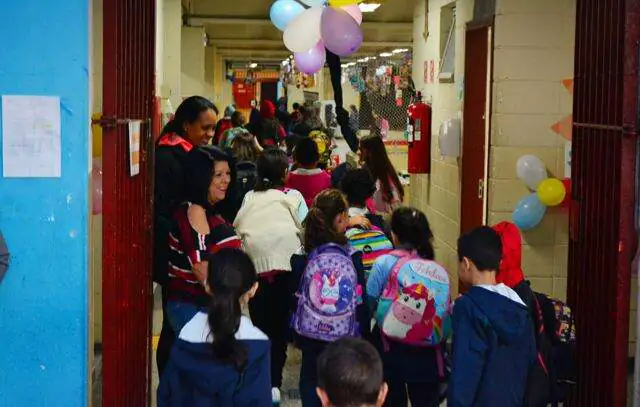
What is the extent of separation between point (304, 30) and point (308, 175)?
1198 millimetres

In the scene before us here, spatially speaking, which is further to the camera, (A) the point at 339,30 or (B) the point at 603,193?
(A) the point at 339,30

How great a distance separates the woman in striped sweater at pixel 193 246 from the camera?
159 inches

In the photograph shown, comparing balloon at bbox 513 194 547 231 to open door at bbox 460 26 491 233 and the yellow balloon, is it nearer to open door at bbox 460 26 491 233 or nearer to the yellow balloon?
open door at bbox 460 26 491 233

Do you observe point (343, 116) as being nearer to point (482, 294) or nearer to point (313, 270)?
point (313, 270)

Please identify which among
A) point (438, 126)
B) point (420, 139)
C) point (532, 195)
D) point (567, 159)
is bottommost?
point (532, 195)

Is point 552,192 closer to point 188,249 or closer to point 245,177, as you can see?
point 245,177

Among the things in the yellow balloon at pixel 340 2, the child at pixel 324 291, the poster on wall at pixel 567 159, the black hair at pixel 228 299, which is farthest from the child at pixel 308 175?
the black hair at pixel 228 299

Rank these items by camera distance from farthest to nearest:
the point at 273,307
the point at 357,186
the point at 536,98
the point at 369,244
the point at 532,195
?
the point at 536,98
the point at 532,195
the point at 357,186
the point at 273,307
the point at 369,244

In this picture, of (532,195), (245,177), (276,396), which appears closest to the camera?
(276,396)

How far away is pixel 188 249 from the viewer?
4070mm

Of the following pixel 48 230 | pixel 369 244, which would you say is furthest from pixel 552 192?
pixel 48 230

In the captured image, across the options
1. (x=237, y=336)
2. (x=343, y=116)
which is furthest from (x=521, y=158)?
(x=237, y=336)

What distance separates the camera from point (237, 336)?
3125 mm

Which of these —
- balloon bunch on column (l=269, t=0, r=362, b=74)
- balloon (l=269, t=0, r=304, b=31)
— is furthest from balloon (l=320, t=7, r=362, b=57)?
balloon (l=269, t=0, r=304, b=31)
